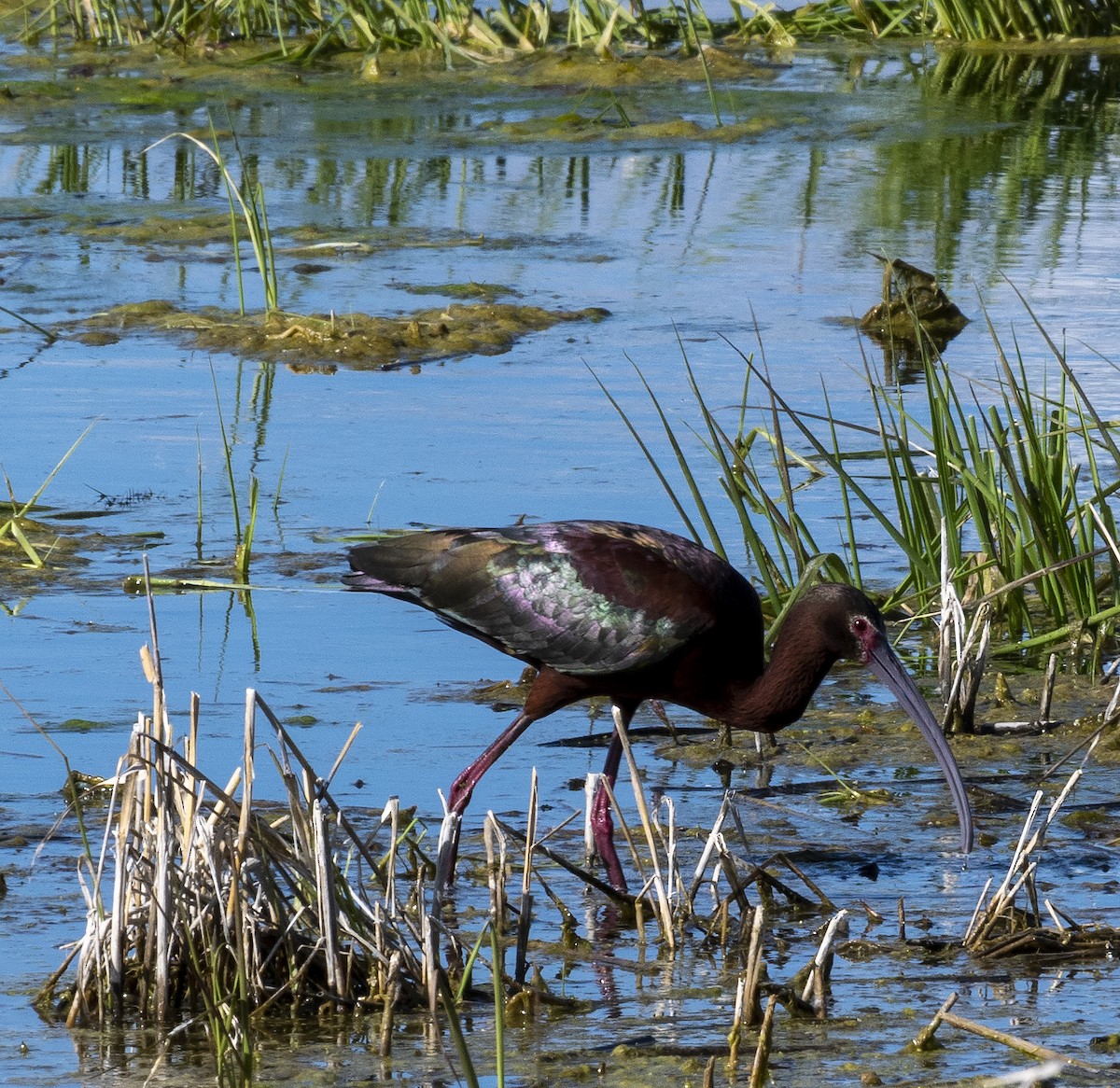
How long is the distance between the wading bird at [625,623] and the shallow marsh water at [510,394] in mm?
243

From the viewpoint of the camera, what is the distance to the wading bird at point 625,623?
15.5 ft

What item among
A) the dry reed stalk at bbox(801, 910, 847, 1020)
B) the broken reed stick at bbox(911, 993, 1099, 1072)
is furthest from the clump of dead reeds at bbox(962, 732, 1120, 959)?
the dry reed stalk at bbox(801, 910, 847, 1020)

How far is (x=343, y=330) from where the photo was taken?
9273mm

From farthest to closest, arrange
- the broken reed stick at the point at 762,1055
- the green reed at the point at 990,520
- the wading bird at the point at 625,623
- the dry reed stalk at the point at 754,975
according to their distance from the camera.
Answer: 1. the green reed at the point at 990,520
2. the wading bird at the point at 625,623
3. the dry reed stalk at the point at 754,975
4. the broken reed stick at the point at 762,1055

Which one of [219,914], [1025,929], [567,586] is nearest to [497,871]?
[219,914]

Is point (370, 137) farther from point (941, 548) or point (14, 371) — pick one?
point (941, 548)

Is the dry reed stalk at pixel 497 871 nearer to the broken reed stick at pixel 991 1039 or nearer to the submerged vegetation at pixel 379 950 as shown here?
the submerged vegetation at pixel 379 950

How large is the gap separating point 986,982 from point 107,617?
316 cm

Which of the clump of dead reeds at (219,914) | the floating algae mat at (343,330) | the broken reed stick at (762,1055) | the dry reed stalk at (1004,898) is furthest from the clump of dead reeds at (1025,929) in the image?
the floating algae mat at (343,330)

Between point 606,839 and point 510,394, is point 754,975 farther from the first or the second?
point 510,394

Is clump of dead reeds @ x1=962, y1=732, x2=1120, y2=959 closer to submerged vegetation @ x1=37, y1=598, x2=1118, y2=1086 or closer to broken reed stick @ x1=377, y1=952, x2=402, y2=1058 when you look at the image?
submerged vegetation @ x1=37, y1=598, x2=1118, y2=1086

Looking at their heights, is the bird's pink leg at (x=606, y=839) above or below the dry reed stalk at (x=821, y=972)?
below

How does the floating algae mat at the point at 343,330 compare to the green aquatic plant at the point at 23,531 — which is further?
the floating algae mat at the point at 343,330

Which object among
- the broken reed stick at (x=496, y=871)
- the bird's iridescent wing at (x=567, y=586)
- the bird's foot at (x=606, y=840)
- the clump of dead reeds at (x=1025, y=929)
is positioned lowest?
the bird's foot at (x=606, y=840)
